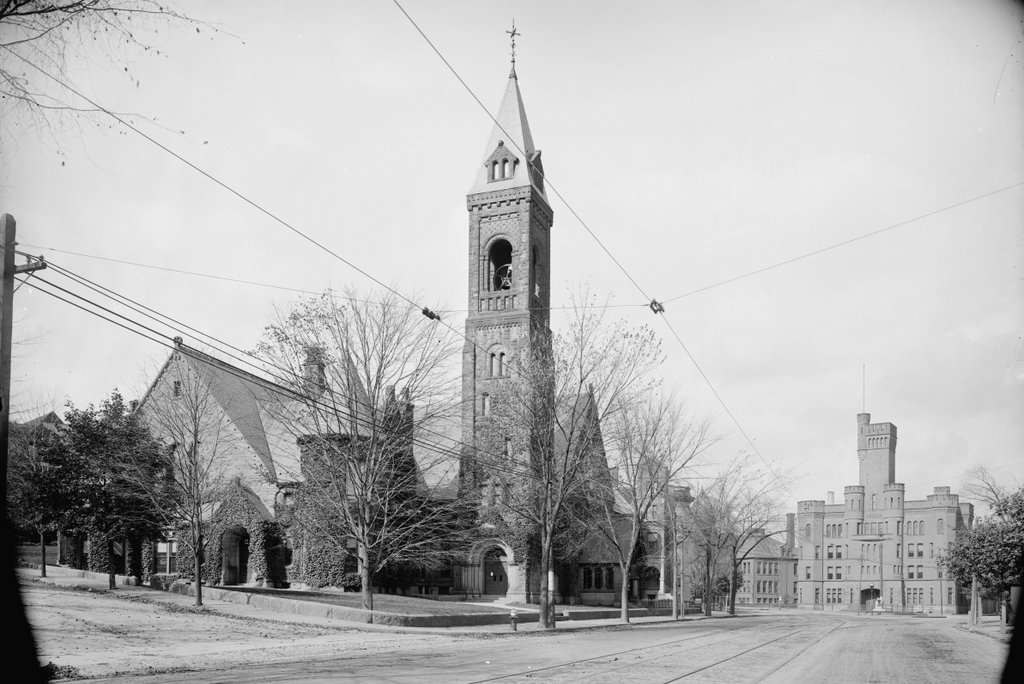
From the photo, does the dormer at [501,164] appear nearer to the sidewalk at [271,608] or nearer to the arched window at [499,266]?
the arched window at [499,266]

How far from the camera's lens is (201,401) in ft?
122

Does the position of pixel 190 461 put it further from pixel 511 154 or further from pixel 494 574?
pixel 511 154

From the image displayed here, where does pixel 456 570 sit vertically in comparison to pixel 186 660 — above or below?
below

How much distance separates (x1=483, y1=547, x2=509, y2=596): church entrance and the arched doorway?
13016mm

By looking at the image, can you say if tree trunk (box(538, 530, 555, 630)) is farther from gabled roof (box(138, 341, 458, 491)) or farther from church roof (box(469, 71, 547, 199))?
church roof (box(469, 71, 547, 199))

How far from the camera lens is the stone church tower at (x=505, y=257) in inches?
2052

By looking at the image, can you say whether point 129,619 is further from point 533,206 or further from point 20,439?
point 533,206

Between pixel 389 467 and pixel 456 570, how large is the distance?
17.1 meters

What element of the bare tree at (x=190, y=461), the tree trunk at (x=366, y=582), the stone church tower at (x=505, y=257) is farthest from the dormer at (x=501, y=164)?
the tree trunk at (x=366, y=582)

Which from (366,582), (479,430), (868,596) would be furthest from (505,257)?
(868,596)

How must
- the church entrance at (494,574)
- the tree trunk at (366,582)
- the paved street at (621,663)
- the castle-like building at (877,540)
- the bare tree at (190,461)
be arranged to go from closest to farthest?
the paved street at (621,663)
the tree trunk at (366,582)
the bare tree at (190,461)
the church entrance at (494,574)
the castle-like building at (877,540)

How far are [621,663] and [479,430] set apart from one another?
28.7 m

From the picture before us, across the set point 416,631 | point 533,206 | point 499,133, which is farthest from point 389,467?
point 499,133

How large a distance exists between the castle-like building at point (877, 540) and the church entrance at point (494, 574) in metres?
68.2
